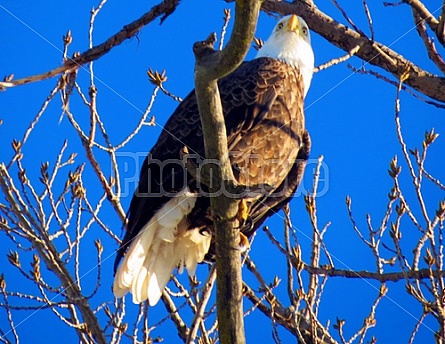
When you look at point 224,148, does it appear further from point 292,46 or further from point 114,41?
point 292,46

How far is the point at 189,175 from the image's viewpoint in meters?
3.84

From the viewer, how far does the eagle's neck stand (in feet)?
14.2

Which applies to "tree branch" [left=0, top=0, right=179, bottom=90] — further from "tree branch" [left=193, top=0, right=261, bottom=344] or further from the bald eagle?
the bald eagle

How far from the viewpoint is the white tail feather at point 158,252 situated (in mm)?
3955

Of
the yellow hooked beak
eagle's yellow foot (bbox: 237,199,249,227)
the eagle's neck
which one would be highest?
the yellow hooked beak

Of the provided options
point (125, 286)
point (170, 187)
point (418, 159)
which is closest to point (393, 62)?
→ point (418, 159)

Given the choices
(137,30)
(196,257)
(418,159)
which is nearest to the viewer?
(137,30)

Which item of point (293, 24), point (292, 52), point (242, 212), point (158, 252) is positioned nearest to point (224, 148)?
point (242, 212)

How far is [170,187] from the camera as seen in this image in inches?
154

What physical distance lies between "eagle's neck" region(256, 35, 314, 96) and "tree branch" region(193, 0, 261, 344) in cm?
154

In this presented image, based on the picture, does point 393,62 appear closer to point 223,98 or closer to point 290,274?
point 223,98

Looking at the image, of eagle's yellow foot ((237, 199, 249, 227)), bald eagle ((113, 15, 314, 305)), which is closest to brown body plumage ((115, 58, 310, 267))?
bald eagle ((113, 15, 314, 305))

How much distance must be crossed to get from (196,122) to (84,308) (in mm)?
1167

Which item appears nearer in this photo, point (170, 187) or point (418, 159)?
point (418, 159)
